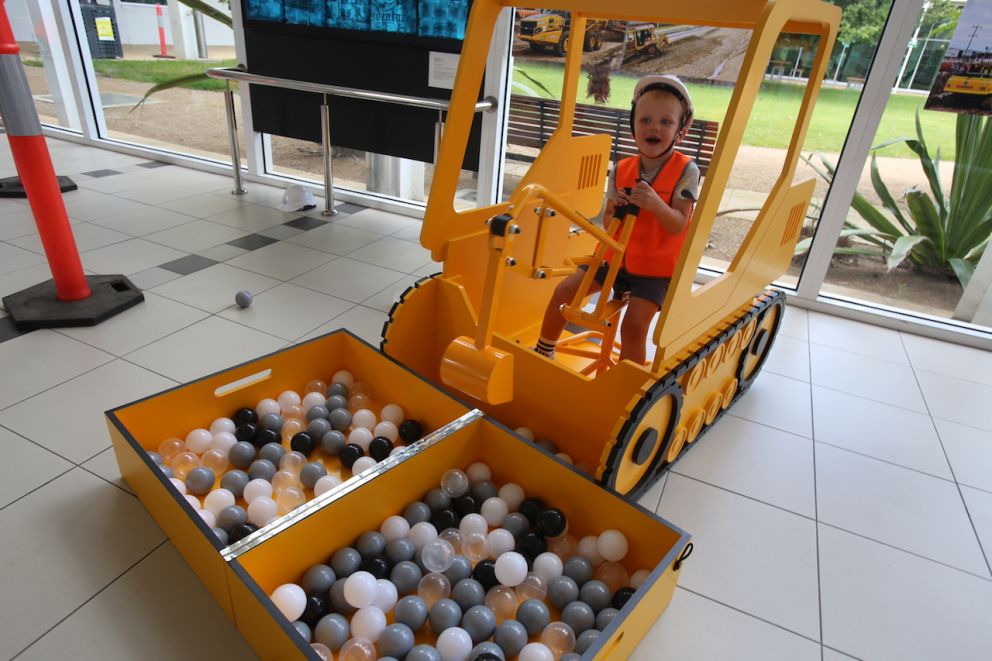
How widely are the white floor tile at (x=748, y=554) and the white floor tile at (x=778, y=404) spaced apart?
48 cm

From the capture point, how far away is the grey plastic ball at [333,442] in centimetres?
167

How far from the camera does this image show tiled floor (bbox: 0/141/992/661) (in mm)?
1254

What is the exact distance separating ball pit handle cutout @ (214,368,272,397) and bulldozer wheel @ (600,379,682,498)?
1020 mm

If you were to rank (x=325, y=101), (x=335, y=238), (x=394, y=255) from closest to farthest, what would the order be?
(x=394, y=255)
(x=335, y=238)
(x=325, y=101)

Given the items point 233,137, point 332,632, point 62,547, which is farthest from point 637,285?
point 233,137

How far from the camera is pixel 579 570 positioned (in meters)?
1.34

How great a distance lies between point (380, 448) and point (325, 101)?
2533mm

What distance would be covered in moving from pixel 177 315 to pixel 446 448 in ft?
4.81

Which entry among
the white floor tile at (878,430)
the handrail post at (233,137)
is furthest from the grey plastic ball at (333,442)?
the handrail post at (233,137)

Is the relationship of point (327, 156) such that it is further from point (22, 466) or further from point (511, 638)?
point (511, 638)

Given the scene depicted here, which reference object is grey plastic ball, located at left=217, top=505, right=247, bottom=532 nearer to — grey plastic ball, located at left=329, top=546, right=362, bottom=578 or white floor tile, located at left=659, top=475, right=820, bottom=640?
grey plastic ball, located at left=329, top=546, right=362, bottom=578

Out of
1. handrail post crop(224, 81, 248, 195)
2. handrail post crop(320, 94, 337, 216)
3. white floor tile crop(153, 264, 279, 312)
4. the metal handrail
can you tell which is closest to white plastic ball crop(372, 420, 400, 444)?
white floor tile crop(153, 264, 279, 312)

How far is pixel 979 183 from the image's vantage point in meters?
2.84

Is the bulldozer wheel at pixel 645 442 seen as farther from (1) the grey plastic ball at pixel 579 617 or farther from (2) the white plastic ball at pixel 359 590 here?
(2) the white plastic ball at pixel 359 590
